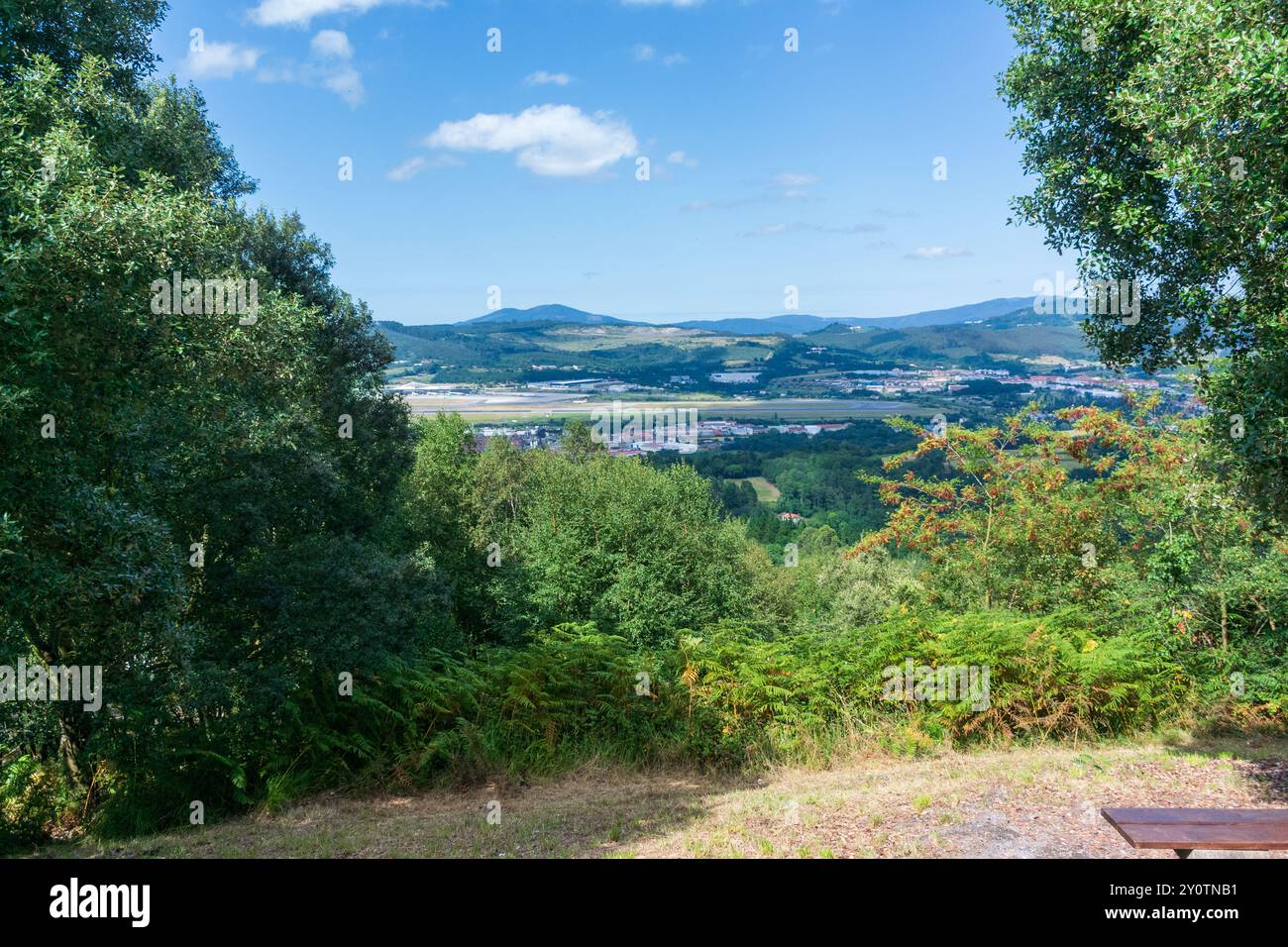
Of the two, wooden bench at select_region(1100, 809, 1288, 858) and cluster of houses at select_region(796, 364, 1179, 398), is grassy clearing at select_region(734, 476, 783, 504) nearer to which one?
cluster of houses at select_region(796, 364, 1179, 398)

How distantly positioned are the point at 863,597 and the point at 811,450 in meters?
71.7

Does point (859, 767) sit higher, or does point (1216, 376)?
point (1216, 376)

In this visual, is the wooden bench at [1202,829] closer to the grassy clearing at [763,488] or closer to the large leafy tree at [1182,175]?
the large leafy tree at [1182,175]

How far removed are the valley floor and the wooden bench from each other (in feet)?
1.82

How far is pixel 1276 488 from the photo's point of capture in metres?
6.33

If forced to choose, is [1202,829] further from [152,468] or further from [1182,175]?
[152,468]

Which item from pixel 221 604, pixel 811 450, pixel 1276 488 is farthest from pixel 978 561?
pixel 811 450

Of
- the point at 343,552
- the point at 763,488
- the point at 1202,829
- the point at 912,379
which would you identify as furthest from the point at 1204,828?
the point at 912,379

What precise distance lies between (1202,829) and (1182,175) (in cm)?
531

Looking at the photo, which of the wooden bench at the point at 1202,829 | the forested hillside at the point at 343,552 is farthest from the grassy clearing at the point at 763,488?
the wooden bench at the point at 1202,829

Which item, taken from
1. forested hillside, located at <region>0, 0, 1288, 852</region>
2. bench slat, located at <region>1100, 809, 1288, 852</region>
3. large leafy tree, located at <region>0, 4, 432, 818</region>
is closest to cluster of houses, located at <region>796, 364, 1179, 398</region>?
forested hillside, located at <region>0, 0, 1288, 852</region>

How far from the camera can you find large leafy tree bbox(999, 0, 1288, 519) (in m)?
5.86

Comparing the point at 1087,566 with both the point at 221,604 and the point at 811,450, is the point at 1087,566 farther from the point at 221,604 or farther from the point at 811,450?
the point at 811,450
